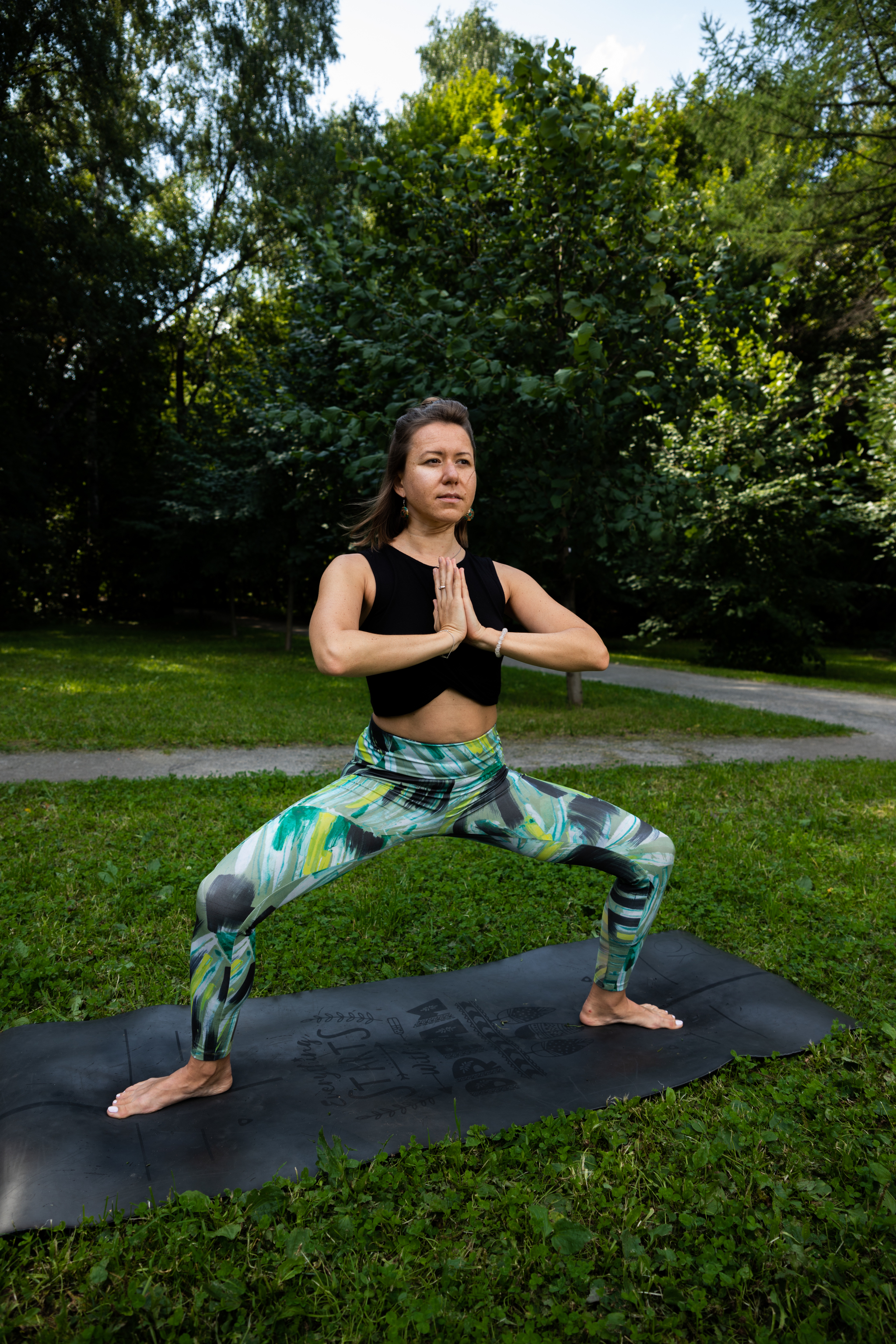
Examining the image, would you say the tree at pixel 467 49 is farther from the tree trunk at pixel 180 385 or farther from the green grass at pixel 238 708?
the green grass at pixel 238 708

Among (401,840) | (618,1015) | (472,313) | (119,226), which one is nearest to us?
(401,840)

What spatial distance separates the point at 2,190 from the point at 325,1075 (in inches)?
685

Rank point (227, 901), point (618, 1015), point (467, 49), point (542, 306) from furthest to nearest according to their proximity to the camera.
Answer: point (467, 49)
point (542, 306)
point (618, 1015)
point (227, 901)

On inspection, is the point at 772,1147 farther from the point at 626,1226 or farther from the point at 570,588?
the point at 570,588

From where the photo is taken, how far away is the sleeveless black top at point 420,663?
248cm

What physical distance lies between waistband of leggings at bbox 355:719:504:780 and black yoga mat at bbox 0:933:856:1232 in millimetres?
966

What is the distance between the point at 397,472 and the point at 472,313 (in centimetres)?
526

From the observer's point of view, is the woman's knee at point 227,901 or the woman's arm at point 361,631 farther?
the woman's arm at point 361,631

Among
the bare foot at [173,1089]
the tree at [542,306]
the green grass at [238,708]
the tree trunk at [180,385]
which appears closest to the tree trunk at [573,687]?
the green grass at [238,708]

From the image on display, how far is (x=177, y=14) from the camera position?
17.4 meters

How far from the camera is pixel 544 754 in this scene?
739 cm

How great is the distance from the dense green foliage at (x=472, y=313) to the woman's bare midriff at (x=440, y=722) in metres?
4.48

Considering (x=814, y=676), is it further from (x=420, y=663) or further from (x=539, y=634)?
(x=420, y=663)

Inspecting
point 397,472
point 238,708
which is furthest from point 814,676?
point 397,472
